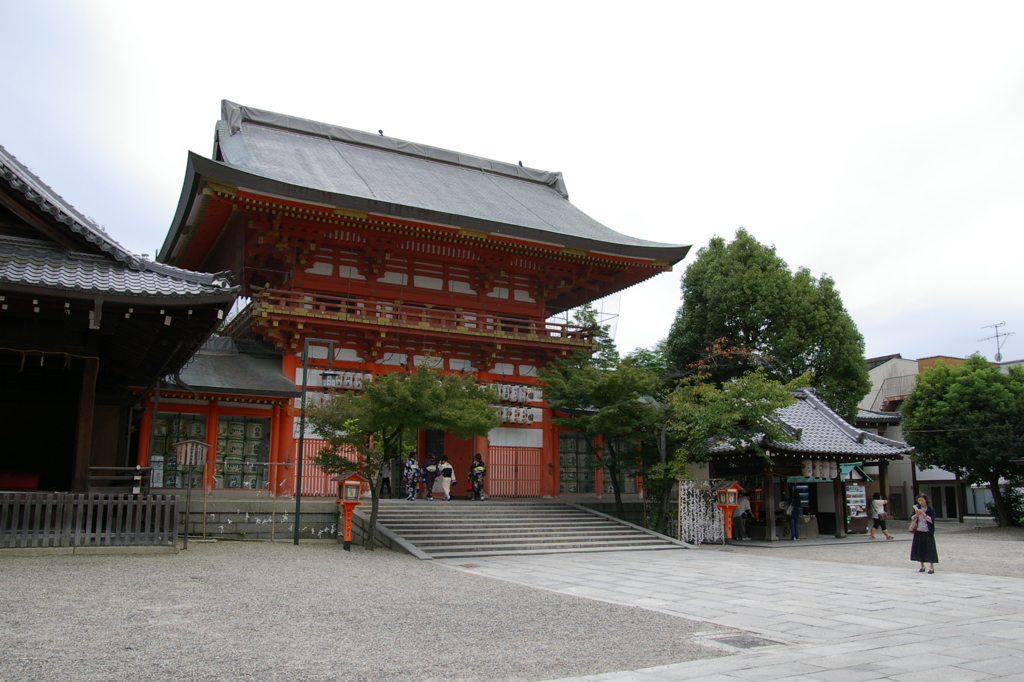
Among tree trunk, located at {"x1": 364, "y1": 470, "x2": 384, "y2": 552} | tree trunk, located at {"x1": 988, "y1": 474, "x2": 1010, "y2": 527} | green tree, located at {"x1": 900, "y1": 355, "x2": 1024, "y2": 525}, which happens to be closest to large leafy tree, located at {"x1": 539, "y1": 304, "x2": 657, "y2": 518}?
tree trunk, located at {"x1": 364, "y1": 470, "x2": 384, "y2": 552}

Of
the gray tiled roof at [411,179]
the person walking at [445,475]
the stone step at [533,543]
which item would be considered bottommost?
the stone step at [533,543]

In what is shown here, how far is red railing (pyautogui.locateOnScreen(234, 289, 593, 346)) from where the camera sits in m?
21.8

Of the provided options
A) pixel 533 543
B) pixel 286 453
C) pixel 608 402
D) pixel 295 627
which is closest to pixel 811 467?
pixel 608 402

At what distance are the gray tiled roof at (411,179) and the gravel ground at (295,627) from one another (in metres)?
12.8

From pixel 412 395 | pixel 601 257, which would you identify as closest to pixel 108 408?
pixel 412 395

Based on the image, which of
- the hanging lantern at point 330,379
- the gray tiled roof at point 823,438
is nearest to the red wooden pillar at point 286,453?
the hanging lantern at point 330,379

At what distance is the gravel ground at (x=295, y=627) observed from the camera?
6215 millimetres

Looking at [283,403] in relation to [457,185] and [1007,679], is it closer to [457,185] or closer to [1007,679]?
[457,185]

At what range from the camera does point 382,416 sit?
16.5 metres

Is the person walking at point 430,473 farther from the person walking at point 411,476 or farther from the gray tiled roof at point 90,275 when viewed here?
the gray tiled roof at point 90,275

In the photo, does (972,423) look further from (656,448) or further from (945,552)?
(656,448)

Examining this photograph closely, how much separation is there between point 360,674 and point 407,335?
17774 millimetres

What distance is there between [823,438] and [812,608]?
1479cm

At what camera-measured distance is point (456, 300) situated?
83.9 ft
